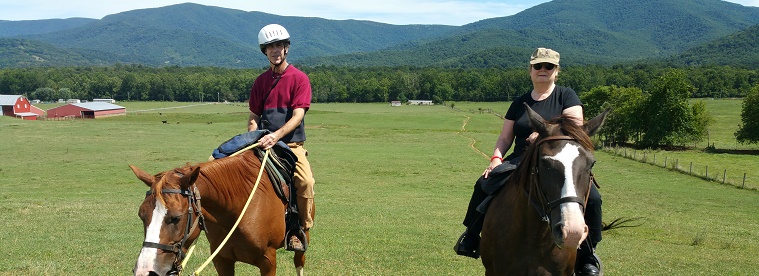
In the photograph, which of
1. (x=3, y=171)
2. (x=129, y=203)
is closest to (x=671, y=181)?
(x=129, y=203)

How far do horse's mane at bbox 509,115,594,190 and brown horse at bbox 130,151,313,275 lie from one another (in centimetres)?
272

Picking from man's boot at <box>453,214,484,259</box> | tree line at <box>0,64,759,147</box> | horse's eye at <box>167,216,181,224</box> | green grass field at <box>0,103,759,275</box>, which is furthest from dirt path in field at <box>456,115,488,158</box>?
tree line at <box>0,64,759,147</box>

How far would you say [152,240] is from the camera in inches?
166

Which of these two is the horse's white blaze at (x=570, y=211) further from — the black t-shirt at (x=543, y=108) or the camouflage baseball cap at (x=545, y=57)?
the camouflage baseball cap at (x=545, y=57)

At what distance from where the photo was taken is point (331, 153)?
47.4 m

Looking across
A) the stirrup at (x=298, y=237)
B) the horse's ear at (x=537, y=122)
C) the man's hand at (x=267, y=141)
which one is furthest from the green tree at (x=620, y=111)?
the horse's ear at (x=537, y=122)

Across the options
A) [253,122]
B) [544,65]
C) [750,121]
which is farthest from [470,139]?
[544,65]

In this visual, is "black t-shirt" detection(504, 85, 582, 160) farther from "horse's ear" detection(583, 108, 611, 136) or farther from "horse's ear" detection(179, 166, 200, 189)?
"horse's ear" detection(179, 166, 200, 189)

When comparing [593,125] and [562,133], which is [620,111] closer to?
[593,125]

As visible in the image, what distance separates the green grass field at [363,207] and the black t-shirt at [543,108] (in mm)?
4502

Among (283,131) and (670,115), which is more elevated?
(283,131)

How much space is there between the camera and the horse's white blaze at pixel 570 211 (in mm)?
3867

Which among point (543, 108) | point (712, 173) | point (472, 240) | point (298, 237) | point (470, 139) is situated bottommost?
point (470, 139)

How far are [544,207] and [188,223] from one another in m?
2.88
